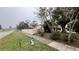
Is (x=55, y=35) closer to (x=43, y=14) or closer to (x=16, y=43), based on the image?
(x=43, y=14)

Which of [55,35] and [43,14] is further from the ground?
[43,14]

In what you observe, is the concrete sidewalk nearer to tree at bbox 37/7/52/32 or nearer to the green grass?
the green grass

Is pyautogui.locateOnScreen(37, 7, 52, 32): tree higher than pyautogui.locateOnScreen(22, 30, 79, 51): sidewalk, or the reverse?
pyautogui.locateOnScreen(37, 7, 52, 32): tree

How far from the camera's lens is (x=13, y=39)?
10.6ft

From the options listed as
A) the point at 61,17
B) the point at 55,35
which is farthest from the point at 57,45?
the point at 61,17

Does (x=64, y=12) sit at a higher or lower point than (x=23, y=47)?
higher

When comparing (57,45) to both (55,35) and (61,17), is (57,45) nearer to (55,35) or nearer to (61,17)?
(55,35)

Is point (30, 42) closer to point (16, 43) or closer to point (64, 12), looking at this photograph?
point (16, 43)

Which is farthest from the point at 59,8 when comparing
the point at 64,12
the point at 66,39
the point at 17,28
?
the point at 17,28

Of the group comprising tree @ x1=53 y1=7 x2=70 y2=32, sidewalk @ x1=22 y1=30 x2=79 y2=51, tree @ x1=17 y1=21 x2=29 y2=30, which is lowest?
sidewalk @ x1=22 y1=30 x2=79 y2=51

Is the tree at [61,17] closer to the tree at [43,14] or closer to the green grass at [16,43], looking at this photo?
the tree at [43,14]

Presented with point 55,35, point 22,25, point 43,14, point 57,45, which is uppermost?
point 43,14

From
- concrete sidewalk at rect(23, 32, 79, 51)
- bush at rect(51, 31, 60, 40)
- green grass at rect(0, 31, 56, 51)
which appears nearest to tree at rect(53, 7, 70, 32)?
bush at rect(51, 31, 60, 40)
